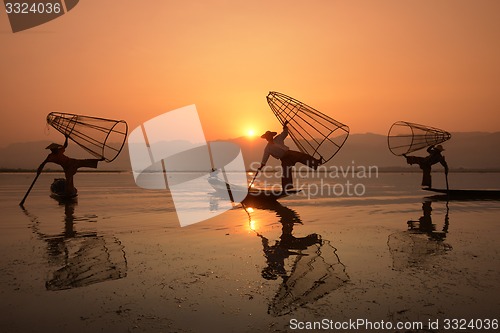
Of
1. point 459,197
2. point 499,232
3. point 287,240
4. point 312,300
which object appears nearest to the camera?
point 312,300

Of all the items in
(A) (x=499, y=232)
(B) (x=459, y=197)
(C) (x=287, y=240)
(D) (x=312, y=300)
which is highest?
(D) (x=312, y=300)

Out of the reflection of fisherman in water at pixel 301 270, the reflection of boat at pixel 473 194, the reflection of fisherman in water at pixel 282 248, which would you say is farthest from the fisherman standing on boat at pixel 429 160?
the reflection of fisherman in water at pixel 301 270

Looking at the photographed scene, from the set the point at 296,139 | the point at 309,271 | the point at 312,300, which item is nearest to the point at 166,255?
the point at 309,271

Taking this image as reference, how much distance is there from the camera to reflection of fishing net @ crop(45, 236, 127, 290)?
646cm

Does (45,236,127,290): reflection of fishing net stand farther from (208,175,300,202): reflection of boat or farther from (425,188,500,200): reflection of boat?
(425,188,500,200): reflection of boat

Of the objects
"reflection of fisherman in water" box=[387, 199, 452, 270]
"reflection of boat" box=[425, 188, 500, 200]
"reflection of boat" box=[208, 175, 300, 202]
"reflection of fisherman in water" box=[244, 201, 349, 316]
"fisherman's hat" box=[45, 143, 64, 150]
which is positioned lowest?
"reflection of boat" box=[425, 188, 500, 200]

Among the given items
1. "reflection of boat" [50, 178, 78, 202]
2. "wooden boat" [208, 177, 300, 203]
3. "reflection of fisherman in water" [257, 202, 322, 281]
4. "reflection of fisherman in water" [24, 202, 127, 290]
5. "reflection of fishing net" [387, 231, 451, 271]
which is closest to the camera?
"reflection of fisherman in water" [24, 202, 127, 290]

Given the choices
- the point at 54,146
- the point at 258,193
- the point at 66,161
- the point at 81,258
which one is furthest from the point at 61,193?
the point at 81,258

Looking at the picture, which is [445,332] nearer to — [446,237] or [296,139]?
[446,237]

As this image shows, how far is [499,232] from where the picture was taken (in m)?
12.0

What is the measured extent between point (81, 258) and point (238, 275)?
381 centimetres

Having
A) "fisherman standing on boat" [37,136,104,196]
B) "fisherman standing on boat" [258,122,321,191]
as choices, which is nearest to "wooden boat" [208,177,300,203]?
"fisherman standing on boat" [258,122,321,191]

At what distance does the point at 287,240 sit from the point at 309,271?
10.3ft

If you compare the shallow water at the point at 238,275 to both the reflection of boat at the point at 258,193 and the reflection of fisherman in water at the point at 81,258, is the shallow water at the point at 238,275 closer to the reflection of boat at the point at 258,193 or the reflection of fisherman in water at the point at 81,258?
the reflection of fisherman in water at the point at 81,258
